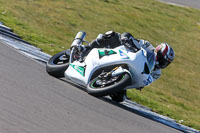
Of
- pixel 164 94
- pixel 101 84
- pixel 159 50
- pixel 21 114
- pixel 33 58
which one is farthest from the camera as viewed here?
pixel 164 94

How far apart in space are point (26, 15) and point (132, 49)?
31.9ft

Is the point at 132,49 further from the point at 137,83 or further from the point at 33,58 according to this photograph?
the point at 33,58

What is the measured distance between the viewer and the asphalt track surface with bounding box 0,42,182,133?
4871 mm

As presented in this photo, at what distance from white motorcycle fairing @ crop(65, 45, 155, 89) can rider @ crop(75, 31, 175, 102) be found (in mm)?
150

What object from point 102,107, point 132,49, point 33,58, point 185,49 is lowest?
point 185,49

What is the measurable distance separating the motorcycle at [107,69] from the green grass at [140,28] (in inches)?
81.2

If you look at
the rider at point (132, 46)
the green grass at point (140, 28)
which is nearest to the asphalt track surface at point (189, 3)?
the green grass at point (140, 28)

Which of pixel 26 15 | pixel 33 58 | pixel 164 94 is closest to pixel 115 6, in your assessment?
pixel 26 15

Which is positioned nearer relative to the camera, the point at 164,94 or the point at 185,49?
the point at 164,94

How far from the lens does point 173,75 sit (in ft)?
49.5

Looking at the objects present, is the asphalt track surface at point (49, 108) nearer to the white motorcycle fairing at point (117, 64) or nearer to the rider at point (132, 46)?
the white motorcycle fairing at point (117, 64)

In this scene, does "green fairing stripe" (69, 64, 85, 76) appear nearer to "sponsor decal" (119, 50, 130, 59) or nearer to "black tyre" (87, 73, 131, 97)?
"black tyre" (87, 73, 131, 97)

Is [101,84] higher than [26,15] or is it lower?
higher

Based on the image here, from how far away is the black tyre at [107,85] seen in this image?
7.01 meters
